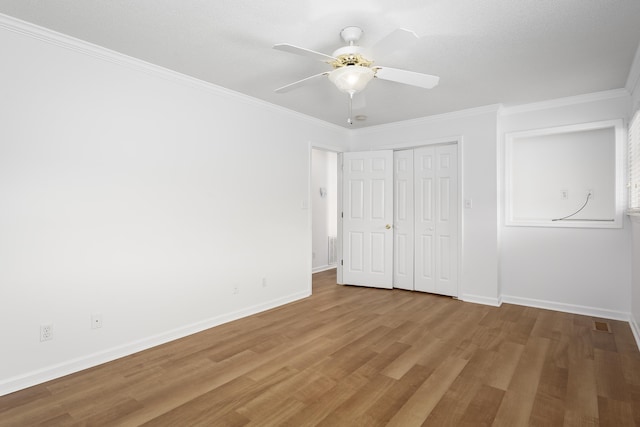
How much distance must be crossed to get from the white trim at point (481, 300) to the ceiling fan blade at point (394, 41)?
347 cm

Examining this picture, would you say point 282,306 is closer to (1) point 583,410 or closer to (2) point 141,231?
(2) point 141,231

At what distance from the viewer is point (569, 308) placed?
3.96m

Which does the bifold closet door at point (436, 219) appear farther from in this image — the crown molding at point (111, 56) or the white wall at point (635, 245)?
the crown molding at point (111, 56)

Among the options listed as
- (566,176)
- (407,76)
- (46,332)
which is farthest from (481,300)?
(46,332)

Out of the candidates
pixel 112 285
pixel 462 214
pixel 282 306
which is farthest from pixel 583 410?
pixel 112 285

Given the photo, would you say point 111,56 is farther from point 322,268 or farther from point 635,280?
point 635,280

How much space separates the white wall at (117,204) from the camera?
2.33 m

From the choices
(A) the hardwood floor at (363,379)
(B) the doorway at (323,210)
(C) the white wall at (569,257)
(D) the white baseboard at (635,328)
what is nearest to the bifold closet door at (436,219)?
(C) the white wall at (569,257)

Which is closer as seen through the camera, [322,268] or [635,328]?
[635,328]

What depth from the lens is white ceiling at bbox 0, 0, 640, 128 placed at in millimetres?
2129

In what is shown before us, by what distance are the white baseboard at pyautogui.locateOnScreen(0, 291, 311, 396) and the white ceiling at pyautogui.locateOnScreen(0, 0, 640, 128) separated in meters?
2.44

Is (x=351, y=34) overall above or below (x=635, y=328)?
above

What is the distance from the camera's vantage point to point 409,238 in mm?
5023

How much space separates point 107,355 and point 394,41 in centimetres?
313
